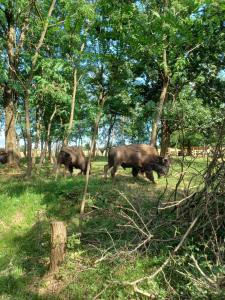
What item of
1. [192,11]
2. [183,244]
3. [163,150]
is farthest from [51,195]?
[163,150]

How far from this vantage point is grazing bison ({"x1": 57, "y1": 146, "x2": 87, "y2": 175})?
16094 millimetres

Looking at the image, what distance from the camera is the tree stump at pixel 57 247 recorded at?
7.88 m

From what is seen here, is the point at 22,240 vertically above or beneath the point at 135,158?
beneath

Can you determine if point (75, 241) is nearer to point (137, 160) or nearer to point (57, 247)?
point (57, 247)

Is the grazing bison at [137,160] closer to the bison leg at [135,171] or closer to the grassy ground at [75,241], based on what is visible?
the bison leg at [135,171]

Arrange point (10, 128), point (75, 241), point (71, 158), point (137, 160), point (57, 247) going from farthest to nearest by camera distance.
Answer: point (10, 128) → point (71, 158) → point (137, 160) → point (75, 241) → point (57, 247)

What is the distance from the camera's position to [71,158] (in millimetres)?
16203

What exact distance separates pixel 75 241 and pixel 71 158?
8199mm

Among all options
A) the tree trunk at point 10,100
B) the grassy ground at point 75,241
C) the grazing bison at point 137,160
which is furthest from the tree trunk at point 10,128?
the grazing bison at point 137,160

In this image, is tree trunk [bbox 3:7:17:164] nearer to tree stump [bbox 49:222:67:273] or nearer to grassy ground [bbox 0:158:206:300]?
grassy ground [bbox 0:158:206:300]

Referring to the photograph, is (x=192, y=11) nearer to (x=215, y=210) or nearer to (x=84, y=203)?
(x=215, y=210)

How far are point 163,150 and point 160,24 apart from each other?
73.6 ft

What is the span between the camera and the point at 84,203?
1022 cm

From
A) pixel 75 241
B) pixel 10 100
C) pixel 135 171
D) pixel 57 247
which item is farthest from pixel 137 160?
pixel 10 100
